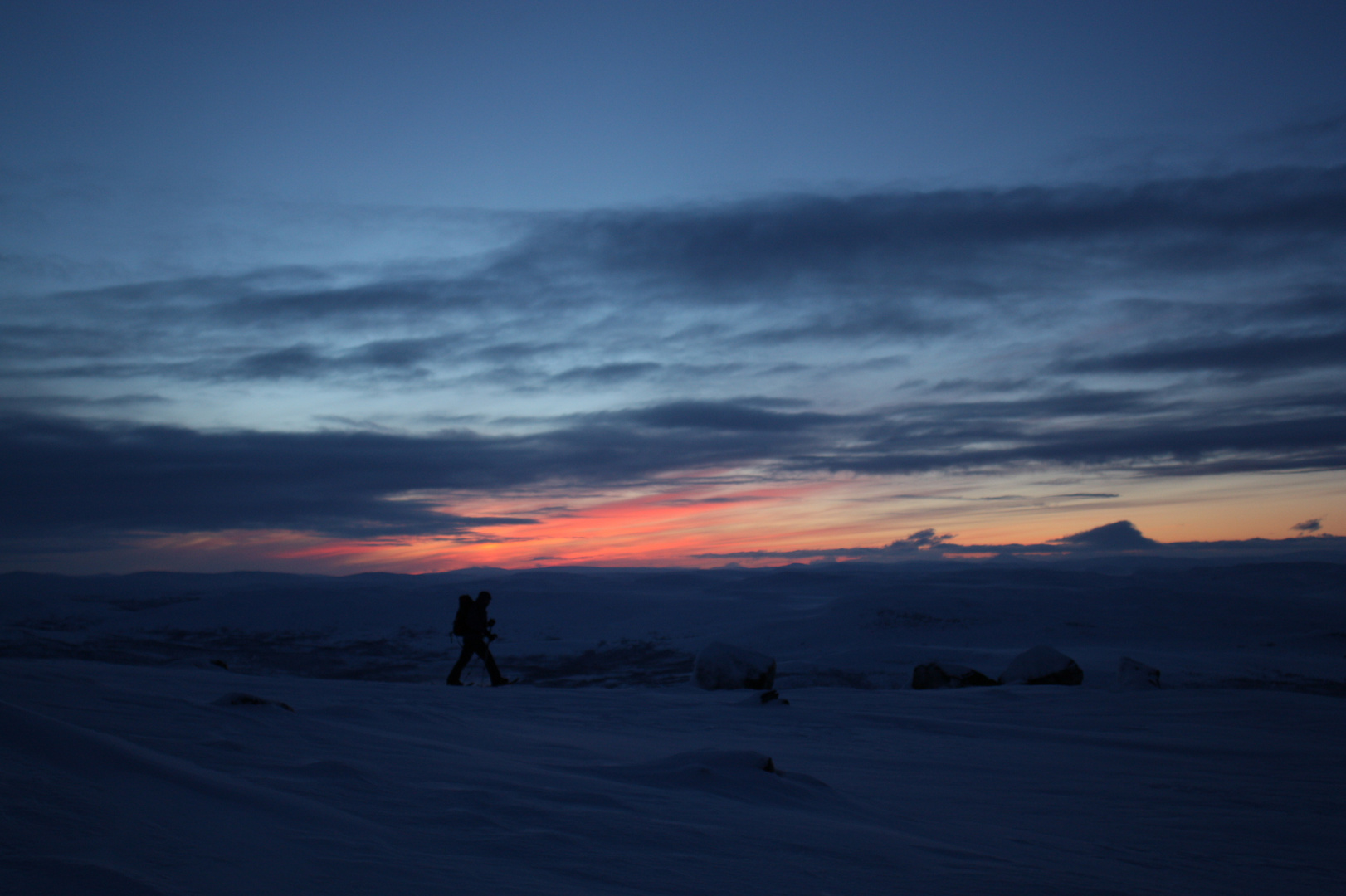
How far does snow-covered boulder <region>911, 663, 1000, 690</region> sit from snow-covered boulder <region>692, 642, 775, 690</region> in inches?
95.3

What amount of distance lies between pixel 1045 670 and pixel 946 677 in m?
1.53

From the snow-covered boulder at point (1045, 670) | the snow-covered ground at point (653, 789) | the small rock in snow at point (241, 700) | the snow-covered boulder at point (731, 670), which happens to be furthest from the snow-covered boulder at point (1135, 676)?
the small rock in snow at point (241, 700)

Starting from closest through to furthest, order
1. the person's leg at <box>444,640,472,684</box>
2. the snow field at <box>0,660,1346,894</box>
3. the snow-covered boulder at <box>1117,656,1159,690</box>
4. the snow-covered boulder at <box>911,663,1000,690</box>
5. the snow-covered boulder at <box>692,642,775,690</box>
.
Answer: the snow field at <box>0,660,1346,894</box> < the snow-covered boulder at <box>1117,656,1159,690</box> < the person's leg at <box>444,640,472,684</box> < the snow-covered boulder at <box>911,663,1000,690</box> < the snow-covered boulder at <box>692,642,775,690</box>

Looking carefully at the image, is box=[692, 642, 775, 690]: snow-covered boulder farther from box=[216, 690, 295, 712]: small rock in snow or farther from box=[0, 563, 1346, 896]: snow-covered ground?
box=[216, 690, 295, 712]: small rock in snow

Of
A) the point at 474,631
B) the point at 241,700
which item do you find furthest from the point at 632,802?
the point at 474,631

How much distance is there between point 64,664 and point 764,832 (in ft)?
29.6

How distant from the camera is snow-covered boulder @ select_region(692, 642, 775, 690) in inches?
495

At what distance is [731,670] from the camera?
41.4 feet

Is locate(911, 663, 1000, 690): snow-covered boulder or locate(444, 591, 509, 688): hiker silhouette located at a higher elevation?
locate(444, 591, 509, 688): hiker silhouette

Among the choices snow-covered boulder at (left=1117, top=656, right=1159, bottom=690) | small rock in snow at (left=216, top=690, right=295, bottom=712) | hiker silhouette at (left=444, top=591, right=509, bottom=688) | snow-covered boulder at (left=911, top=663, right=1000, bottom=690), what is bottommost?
snow-covered boulder at (left=911, top=663, right=1000, bottom=690)

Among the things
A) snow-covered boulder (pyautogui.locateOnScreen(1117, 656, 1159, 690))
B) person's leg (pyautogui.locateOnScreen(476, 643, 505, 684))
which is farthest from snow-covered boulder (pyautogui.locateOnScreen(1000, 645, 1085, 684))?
person's leg (pyautogui.locateOnScreen(476, 643, 505, 684))

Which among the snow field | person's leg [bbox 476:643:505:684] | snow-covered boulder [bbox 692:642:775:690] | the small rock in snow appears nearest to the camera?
the snow field

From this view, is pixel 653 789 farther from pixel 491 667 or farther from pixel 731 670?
pixel 731 670

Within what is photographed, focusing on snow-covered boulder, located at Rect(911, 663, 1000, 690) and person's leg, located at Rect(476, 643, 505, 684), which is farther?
snow-covered boulder, located at Rect(911, 663, 1000, 690)
